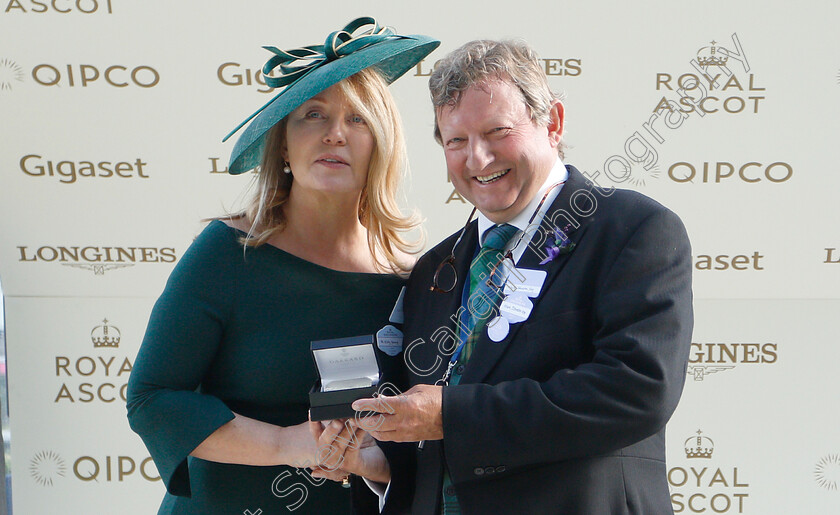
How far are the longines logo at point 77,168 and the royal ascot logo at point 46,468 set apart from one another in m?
1.07

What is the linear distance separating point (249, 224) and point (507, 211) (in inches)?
26.0

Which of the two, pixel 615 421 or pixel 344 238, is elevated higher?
pixel 344 238

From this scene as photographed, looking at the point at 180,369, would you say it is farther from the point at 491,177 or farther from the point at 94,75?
the point at 94,75

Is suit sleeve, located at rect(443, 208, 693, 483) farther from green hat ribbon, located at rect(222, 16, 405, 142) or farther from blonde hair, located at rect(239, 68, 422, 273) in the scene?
green hat ribbon, located at rect(222, 16, 405, 142)

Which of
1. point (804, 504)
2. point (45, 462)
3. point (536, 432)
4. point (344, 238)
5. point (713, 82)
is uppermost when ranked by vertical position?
point (713, 82)

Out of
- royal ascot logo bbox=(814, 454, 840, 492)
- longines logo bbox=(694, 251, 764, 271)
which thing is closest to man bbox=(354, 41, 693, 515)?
longines logo bbox=(694, 251, 764, 271)

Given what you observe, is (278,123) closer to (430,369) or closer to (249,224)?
(249,224)

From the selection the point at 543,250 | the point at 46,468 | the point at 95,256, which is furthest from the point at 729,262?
the point at 46,468

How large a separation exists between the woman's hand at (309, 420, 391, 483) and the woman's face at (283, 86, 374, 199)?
58 centimetres

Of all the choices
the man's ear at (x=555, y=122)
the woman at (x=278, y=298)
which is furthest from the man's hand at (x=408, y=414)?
the man's ear at (x=555, y=122)

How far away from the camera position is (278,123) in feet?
6.12

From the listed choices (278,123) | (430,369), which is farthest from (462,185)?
(278,123)

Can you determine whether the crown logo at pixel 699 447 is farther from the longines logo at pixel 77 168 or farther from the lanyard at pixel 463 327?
the longines logo at pixel 77 168

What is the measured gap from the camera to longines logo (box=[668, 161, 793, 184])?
285 centimetres
